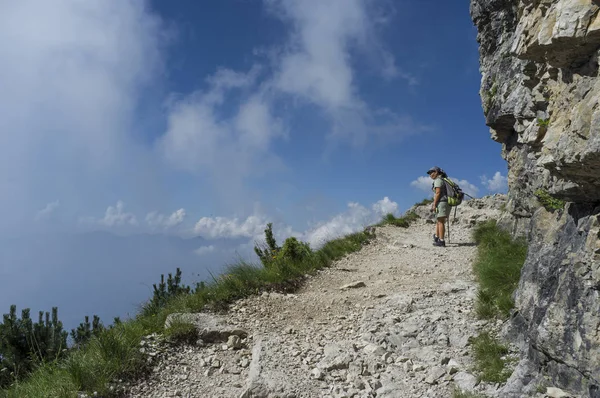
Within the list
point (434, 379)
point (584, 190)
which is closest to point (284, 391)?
point (434, 379)

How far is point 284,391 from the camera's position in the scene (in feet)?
22.3

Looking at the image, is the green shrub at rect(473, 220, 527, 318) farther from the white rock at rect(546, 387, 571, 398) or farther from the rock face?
the white rock at rect(546, 387, 571, 398)

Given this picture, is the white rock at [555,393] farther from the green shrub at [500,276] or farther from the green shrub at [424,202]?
the green shrub at [424,202]

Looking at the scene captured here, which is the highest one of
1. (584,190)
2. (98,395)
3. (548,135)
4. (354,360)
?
(548,135)

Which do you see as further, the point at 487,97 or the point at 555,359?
the point at 487,97

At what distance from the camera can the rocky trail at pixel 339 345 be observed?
6.88m

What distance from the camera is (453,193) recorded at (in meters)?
16.0

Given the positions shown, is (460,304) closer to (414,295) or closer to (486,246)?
(414,295)

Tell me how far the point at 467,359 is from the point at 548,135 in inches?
159

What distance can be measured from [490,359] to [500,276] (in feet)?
10.4

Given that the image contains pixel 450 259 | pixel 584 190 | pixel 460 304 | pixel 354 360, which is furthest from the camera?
pixel 450 259

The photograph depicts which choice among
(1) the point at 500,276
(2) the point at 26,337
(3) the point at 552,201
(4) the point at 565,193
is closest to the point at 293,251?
(1) the point at 500,276

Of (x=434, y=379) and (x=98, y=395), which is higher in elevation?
(x=98, y=395)

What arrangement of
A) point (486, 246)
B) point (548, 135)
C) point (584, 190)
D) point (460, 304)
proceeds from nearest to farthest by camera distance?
point (584, 190)
point (548, 135)
point (460, 304)
point (486, 246)
